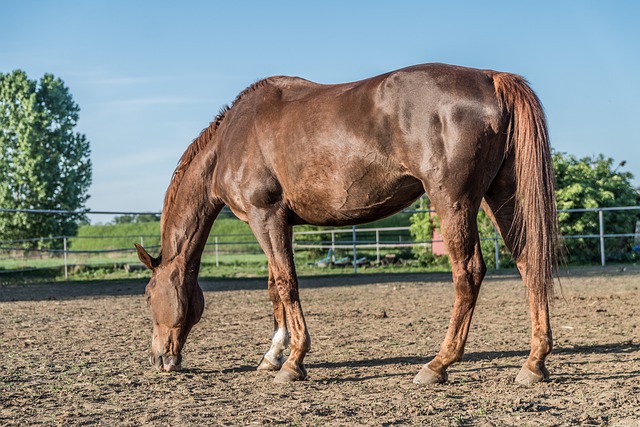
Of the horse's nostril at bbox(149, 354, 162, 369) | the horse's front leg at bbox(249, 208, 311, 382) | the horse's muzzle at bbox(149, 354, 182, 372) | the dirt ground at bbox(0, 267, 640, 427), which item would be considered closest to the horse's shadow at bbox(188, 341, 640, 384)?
the dirt ground at bbox(0, 267, 640, 427)

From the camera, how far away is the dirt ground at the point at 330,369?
3387mm

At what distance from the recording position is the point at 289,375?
14.3 feet

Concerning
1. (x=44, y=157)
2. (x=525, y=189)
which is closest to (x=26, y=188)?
(x=44, y=157)

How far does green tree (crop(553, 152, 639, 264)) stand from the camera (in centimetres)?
2017

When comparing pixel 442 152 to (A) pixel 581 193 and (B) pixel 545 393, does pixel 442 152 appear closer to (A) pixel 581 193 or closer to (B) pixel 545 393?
(B) pixel 545 393

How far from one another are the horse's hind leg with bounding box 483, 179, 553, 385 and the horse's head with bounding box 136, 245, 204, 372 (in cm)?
218

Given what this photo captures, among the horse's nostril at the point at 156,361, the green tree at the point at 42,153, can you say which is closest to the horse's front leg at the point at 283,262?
the horse's nostril at the point at 156,361

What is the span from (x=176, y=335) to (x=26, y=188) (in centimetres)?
2686

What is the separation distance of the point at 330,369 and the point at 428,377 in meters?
0.89

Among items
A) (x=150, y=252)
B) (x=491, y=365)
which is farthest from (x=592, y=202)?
(x=491, y=365)

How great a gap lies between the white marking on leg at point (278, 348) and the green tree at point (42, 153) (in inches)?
978

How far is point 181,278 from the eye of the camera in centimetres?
505

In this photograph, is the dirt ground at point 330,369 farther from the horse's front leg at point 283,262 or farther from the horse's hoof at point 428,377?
the horse's front leg at point 283,262

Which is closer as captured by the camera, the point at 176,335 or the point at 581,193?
the point at 176,335
